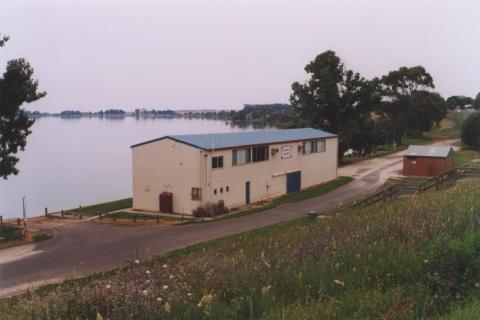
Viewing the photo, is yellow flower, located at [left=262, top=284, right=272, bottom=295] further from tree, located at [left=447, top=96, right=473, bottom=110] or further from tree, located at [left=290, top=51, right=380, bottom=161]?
tree, located at [left=447, top=96, right=473, bottom=110]

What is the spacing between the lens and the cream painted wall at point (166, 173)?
98.0ft

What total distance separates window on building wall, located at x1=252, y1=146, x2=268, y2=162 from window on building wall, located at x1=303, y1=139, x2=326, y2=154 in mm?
6009

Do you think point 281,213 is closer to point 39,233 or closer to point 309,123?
point 39,233

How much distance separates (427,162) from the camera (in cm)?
4291

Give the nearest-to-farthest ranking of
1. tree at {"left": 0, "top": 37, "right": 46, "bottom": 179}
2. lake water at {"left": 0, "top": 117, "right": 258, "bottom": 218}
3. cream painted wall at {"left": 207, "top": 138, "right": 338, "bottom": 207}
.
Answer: tree at {"left": 0, "top": 37, "right": 46, "bottom": 179}, cream painted wall at {"left": 207, "top": 138, "right": 338, "bottom": 207}, lake water at {"left": 0, "top": 117, "right": 258, "bottom": 218}

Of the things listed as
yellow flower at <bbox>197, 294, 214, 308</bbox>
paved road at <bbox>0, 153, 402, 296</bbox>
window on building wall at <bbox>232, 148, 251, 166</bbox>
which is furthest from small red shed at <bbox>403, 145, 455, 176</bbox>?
yellow flower at <bbox>197, 294, 214, 308</bbox>

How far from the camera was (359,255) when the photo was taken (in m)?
7.91

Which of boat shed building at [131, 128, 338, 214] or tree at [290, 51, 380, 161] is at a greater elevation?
tree at [290, 51, 380, 161]

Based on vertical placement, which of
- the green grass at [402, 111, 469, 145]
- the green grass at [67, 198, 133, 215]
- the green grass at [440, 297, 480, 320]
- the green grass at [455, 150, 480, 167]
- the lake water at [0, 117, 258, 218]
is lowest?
the lake water at [0, 117, 258, 218]

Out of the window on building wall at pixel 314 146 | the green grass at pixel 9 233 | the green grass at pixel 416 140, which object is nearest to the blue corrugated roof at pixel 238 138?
the window on building wall at pixel 314 146

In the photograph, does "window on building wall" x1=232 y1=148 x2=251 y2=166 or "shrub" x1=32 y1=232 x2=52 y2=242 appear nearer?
"shrub" x1=32 y1=232 x2=52 y2=242

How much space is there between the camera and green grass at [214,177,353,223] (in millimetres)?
30292

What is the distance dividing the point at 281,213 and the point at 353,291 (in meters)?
22.0

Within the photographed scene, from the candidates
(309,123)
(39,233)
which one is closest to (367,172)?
(309,123)
